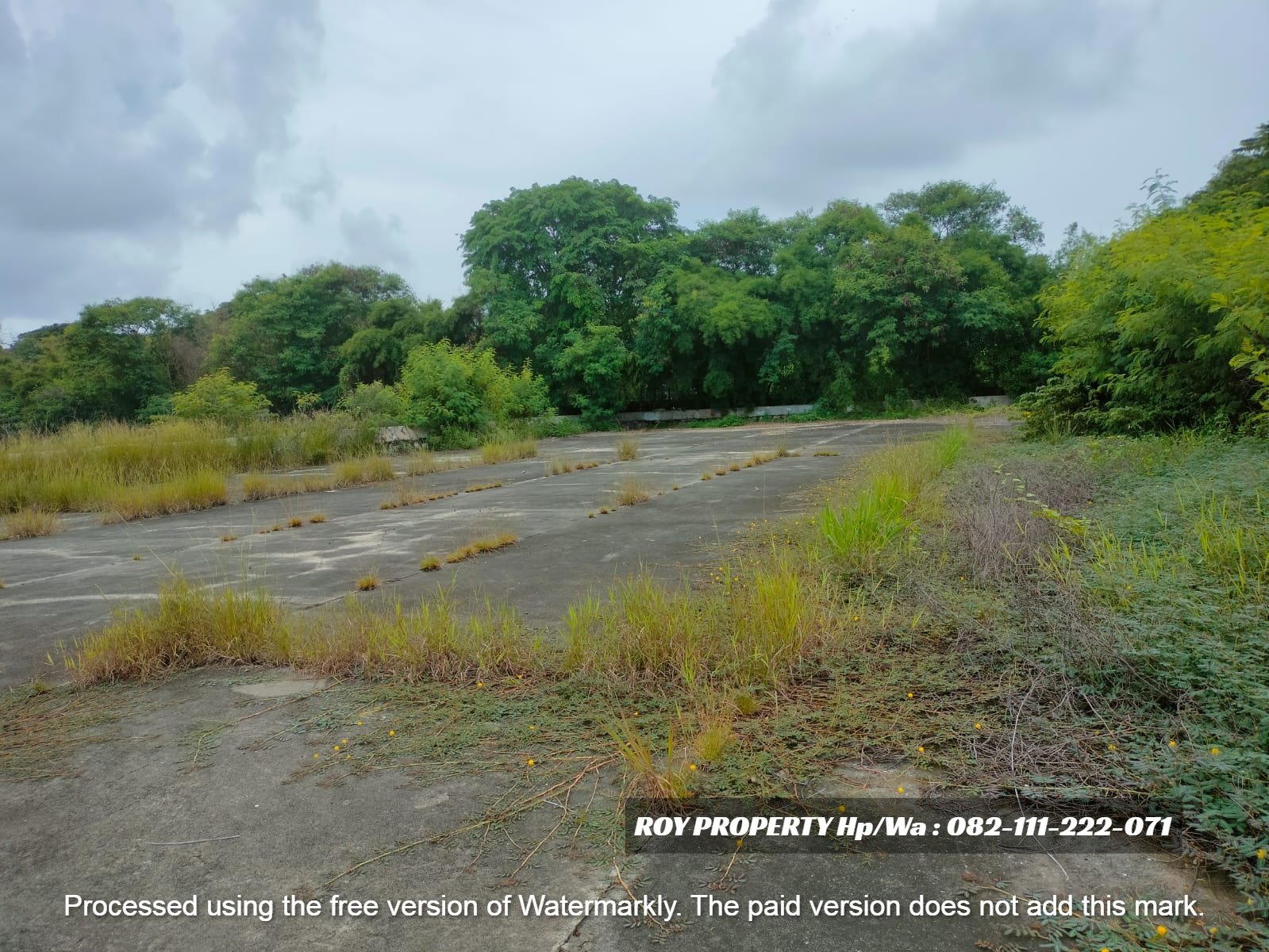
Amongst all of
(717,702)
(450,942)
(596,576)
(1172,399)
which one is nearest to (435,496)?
(596,576)

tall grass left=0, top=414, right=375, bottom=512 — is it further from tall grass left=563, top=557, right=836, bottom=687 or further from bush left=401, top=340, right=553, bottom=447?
tall grass left=563, top=557, right=836, bottom=687

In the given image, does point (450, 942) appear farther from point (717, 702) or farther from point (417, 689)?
point (417, 689)

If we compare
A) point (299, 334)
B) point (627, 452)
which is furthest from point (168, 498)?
point (299, 334)

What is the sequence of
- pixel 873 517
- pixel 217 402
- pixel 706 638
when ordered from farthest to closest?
pixel 217 402
pixel 873 517
pixel 706 638

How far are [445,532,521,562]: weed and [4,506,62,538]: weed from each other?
5.42m

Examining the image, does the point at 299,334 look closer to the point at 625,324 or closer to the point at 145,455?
the point at 625,324

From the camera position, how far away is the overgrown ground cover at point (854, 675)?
2182 mm

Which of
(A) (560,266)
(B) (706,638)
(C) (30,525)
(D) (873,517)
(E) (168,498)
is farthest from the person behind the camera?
(A) (560,266)

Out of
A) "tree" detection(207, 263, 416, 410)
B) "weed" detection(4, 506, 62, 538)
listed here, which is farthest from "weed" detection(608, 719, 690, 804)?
"tree" detection(207, 263, 416, 410)

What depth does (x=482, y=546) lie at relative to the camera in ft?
20.0

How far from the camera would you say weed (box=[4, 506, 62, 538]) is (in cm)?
835

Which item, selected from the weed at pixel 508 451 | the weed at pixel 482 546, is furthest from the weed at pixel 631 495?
the weed at pixel 508 451

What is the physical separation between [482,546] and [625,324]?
996 inches

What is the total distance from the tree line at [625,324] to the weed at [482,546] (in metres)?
13.7
